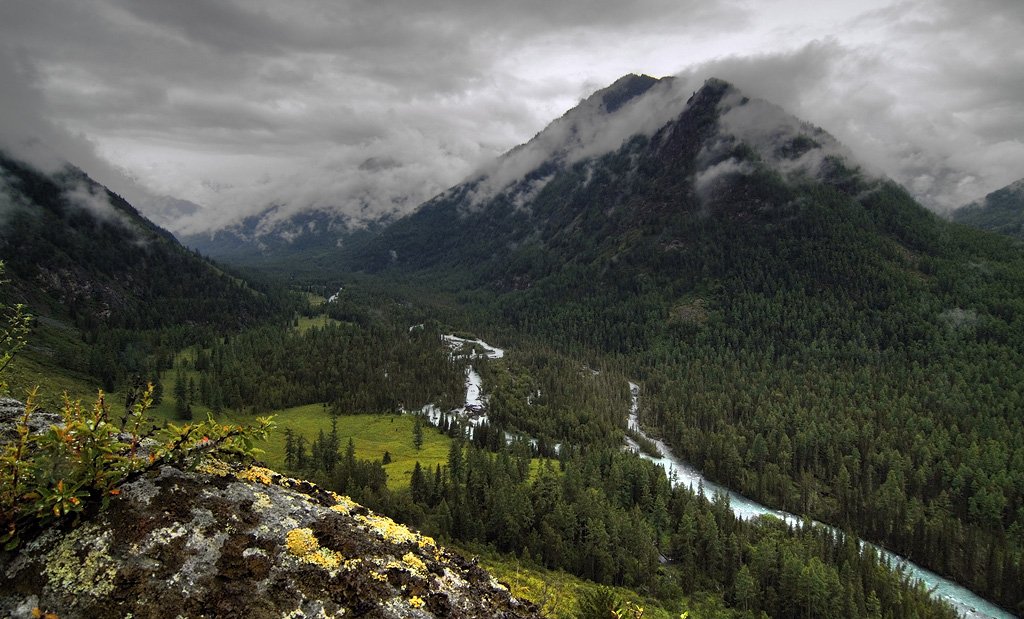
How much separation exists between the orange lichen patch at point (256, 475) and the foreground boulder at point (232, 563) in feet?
0.11

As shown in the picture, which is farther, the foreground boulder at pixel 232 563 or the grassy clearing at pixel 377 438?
the grassy clearing at pixel 377 438

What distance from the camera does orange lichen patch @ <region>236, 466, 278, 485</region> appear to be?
11.3 m

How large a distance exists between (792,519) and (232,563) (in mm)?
141489

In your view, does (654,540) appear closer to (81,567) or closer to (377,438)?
(377,438)

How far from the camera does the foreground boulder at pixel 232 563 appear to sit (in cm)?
765

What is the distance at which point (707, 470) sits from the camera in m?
142

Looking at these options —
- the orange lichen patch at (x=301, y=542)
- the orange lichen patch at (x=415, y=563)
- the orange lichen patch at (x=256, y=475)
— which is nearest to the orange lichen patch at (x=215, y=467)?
the orange lichen patch at (x=256, y=475)

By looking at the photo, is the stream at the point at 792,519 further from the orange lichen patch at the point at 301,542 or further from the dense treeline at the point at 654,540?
the orange lichen patch at the point at 301,542

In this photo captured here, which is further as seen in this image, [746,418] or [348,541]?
[746,418]

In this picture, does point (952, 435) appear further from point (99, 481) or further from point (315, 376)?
point (315, 376)

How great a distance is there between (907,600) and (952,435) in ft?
280

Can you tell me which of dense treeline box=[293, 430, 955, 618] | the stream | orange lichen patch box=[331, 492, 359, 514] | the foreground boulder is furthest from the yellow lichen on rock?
the stream

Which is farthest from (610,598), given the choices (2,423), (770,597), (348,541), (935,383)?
(935,383)

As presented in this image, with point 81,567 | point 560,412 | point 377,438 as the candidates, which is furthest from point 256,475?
point 560,412
